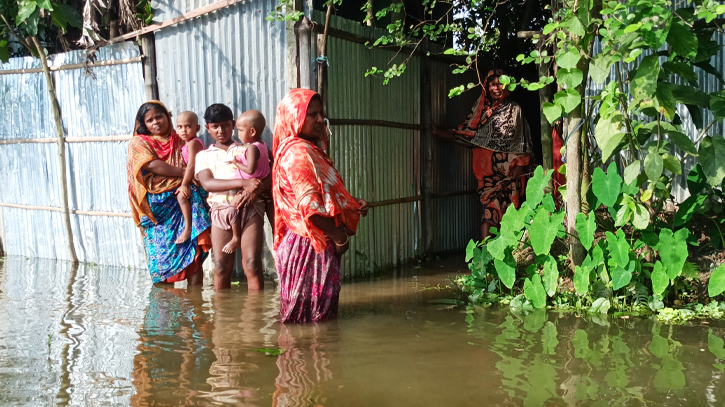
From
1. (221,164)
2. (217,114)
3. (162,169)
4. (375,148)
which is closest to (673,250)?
(375,148)

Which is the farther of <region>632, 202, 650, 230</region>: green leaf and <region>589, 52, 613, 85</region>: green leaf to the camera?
<region>632, 202, 650, 230</region>: green leaf

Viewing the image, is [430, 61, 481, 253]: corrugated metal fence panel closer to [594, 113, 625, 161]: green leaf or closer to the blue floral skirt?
the blue floral skirt

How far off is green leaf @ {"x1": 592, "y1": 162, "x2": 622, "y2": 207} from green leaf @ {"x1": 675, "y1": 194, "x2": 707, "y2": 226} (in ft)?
1.77

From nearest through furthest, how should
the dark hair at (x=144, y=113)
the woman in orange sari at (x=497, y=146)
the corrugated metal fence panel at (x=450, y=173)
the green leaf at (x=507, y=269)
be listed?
the green leaf at (x=507, y=269) → the dark hair at (x=144, y=113) → the woman in orange sari at (x=497, y=146) → the corrugated metal fence panel at (x=450, y=173)

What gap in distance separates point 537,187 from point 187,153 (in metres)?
3.11

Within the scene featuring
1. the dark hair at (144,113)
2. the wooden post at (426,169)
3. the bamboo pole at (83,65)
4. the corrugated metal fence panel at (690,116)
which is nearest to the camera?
the corrugated metal fence panel at (690,116)

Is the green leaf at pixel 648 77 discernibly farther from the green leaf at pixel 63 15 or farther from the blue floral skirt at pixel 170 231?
the green leaf at pixel 63 15

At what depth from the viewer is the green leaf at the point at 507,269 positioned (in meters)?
5.41

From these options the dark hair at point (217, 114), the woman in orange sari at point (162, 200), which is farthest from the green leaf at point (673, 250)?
the woman in orange sari at point (162, 200)

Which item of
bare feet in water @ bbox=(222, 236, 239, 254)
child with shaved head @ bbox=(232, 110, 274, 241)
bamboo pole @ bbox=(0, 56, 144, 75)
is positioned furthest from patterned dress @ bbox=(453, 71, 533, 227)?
bamboo pole @ bbox=(0, 56, 144, 75)

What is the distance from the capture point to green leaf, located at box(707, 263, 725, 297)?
479 centimetres

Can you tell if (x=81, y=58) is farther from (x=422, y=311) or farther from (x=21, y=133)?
(x=422, y=311)

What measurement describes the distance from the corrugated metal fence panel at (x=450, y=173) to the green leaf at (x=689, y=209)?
3.37 metres

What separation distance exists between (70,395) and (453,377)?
6.42 ft
